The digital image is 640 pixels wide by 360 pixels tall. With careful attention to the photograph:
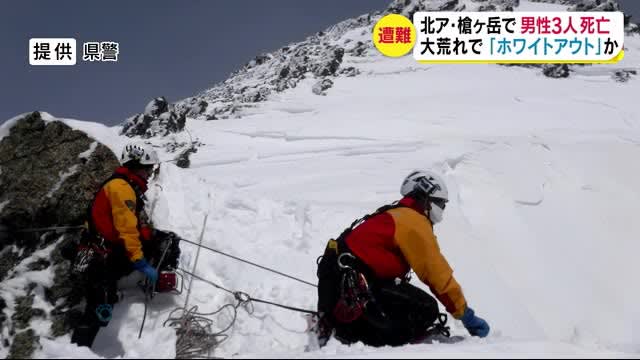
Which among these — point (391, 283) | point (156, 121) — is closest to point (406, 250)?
point (391, 283)

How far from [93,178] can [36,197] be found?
0.62 m

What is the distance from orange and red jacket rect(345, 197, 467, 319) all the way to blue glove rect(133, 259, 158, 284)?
1.88 meters

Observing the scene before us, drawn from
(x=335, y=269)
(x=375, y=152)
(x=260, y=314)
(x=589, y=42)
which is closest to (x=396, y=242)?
(x=335, y=269)

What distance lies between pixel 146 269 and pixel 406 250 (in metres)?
→ 2.40

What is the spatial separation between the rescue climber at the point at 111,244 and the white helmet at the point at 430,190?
245 cm

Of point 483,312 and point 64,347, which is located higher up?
point 64,347

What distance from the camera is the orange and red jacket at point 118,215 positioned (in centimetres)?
415

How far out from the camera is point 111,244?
430 cm

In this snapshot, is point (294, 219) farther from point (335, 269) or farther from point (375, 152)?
point (375, 152)

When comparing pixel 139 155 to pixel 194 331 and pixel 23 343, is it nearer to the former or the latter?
pixel 194 331

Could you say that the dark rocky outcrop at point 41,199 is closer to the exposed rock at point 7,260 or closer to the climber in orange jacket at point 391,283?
the exposed rock at point 7,260

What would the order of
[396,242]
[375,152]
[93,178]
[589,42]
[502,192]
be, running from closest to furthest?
[396,242], [93,178], [502,192], [375,152], [589,42]

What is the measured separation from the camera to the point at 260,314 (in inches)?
202

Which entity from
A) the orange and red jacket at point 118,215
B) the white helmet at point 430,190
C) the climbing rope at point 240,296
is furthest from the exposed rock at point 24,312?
the white helmet at point 430,190
